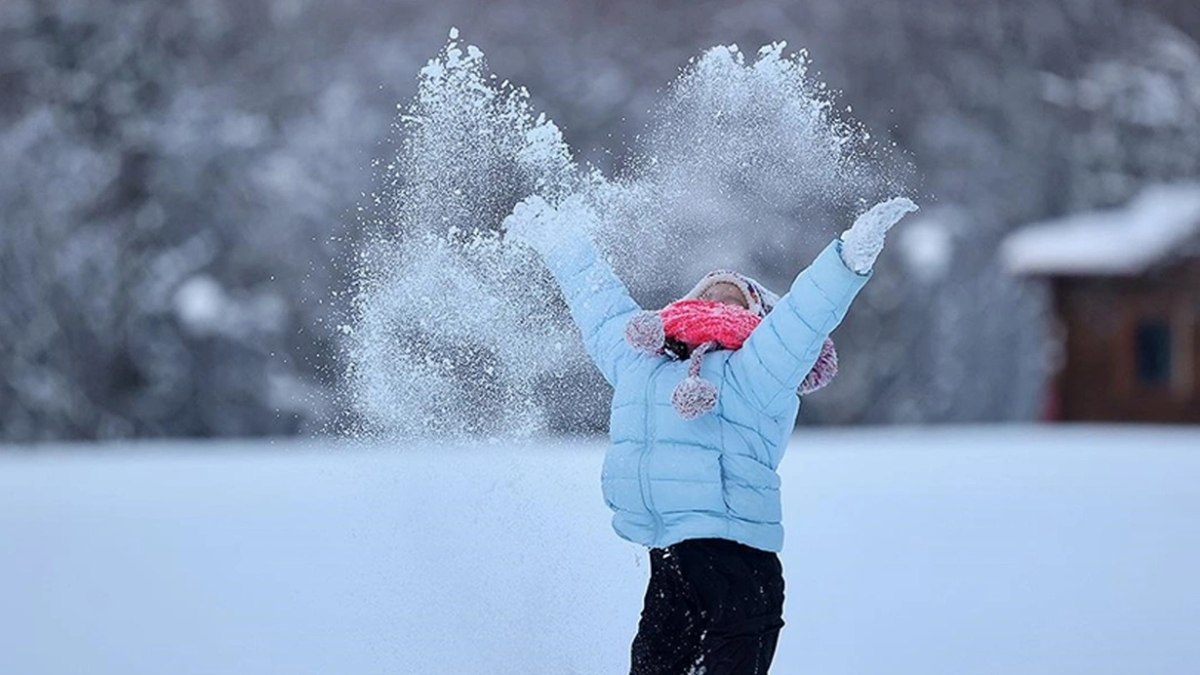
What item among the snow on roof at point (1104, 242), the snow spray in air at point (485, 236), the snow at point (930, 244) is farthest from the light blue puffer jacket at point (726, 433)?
the snow on roof at point (1104, 242)

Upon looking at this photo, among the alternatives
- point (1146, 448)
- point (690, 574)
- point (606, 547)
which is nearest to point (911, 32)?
point (1146, 448)

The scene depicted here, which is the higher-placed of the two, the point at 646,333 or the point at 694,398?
the point at 646,333

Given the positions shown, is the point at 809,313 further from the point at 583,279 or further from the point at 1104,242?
the point at 1104,242

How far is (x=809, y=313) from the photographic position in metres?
3.53

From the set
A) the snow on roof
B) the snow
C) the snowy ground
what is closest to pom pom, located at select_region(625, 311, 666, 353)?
the snowy ground

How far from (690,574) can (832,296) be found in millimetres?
612

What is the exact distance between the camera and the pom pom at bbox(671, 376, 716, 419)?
352 cm

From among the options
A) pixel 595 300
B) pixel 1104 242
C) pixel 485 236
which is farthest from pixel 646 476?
pixel 1104 242

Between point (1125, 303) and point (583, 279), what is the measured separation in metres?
20.3

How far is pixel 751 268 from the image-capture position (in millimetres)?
19953

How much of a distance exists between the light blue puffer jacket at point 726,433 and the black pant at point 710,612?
1.4 inches

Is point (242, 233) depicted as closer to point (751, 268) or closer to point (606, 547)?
point (751, 268)

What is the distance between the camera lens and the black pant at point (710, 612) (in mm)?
3518

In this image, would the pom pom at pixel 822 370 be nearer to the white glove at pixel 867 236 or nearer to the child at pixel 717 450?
the child at pixel 717 450
